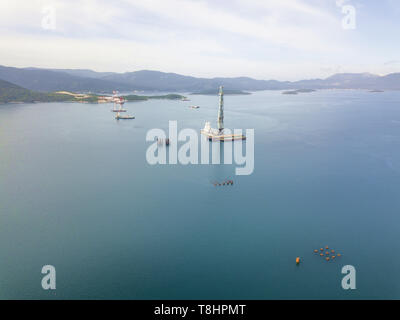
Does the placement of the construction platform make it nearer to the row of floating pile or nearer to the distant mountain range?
the row of floating pile

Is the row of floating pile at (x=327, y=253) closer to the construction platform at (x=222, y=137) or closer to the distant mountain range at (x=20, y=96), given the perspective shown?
the construction platform at (x=222, y=137)

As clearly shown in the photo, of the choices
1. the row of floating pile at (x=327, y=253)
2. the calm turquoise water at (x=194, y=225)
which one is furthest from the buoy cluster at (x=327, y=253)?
the calm turquoise water at (x=194, y=225)

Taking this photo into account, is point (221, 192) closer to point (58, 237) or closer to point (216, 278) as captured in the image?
point (216, 278)

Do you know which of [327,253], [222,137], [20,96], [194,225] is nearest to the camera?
[327,253]

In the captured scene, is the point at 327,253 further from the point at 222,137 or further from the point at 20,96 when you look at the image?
the point at 20,96

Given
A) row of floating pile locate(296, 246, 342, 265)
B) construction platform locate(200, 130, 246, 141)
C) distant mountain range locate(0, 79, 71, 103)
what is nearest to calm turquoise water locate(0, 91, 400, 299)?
row of floating pile locate(296, 246, 342, 265)

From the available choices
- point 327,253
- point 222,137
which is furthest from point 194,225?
point 222,137
